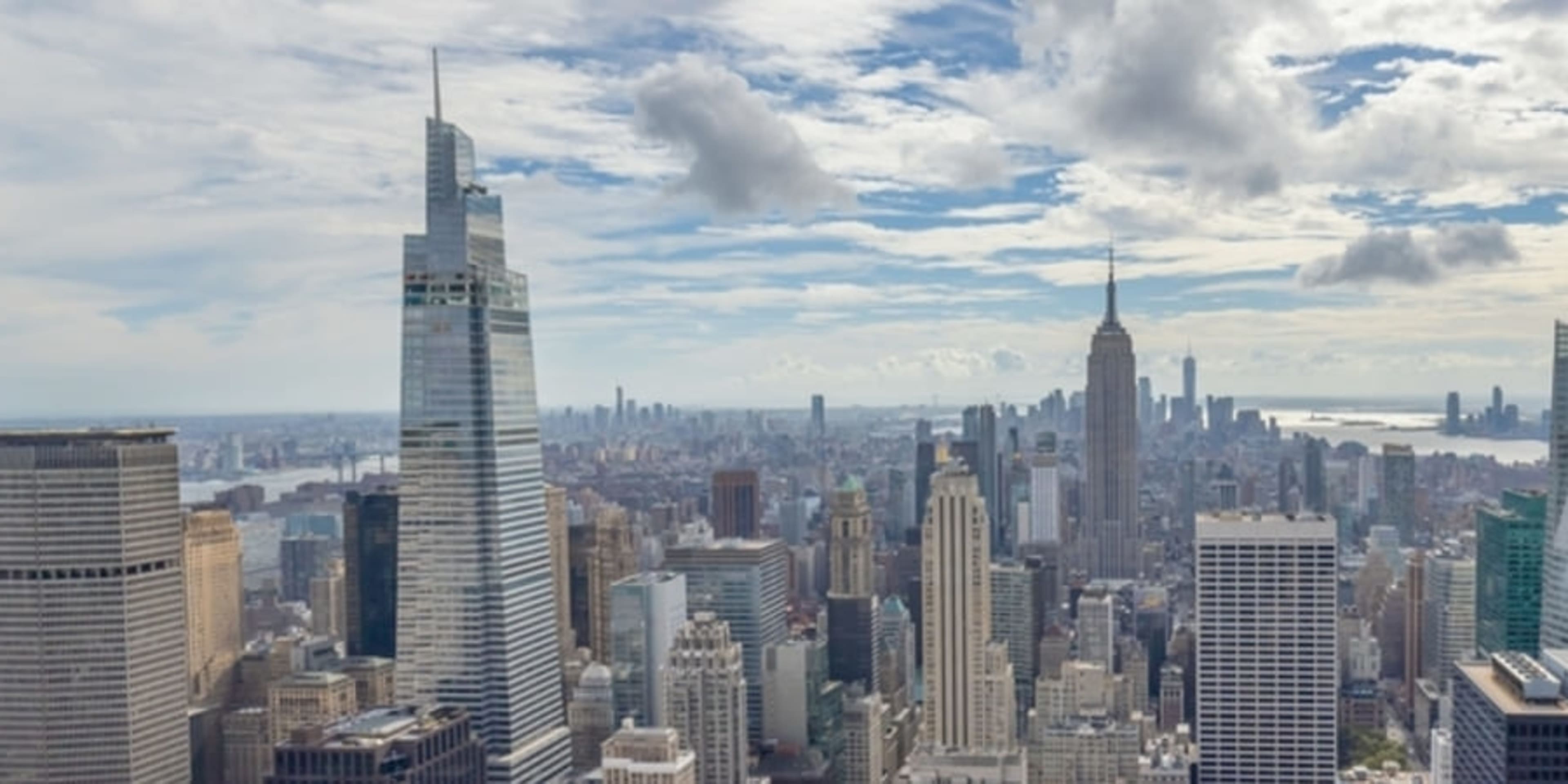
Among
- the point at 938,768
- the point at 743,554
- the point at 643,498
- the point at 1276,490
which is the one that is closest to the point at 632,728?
the point at 938,768

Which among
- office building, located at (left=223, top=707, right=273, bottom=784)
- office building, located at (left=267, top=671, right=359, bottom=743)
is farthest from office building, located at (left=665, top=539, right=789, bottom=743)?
office building, located at (left=223, top=707, right=273, bottom=784)

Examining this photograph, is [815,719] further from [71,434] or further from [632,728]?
[71,434]

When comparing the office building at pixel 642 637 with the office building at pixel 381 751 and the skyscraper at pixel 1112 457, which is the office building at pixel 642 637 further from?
the skyscraper at pixel 1112 457

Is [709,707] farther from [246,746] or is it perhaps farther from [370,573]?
[370,573]

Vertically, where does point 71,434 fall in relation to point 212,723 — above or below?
above

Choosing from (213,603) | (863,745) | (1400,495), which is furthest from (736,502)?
(1400,495)

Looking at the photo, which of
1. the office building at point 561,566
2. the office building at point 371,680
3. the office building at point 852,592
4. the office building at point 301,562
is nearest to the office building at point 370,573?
the office building at point 301,562
